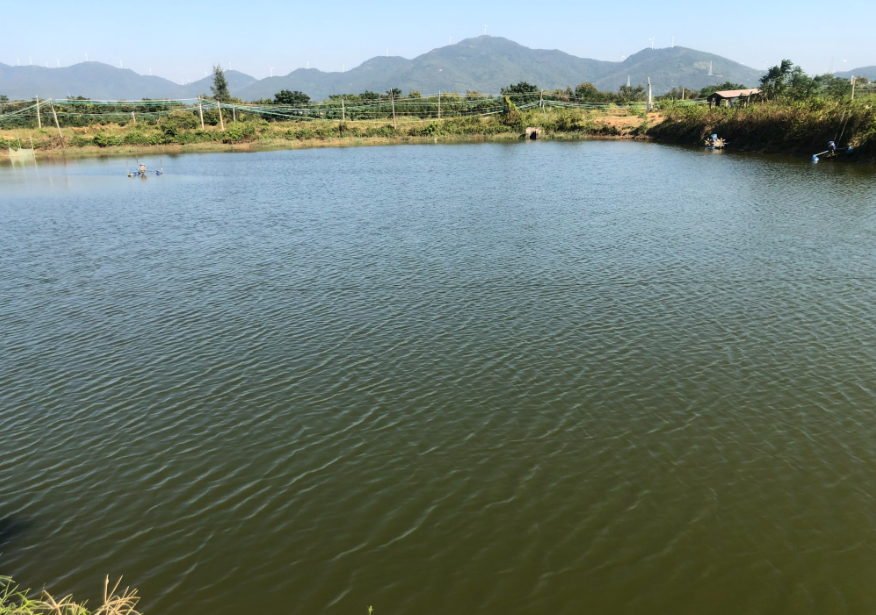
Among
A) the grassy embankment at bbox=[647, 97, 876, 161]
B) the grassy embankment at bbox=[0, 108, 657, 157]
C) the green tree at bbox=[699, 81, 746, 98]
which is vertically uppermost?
the green tree at bbox=[699, 81, 746, 98]

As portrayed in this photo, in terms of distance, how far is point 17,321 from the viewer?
61.0 ft

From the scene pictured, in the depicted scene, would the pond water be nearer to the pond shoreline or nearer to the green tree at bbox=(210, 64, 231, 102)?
the pond shoreline

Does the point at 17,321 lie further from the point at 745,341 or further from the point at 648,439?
the point at 745,341

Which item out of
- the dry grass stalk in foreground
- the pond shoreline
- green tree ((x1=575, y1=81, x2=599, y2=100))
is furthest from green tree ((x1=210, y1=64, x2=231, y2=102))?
the dry grass stalk in foreground

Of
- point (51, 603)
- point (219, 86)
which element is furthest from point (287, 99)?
point (51, 603)

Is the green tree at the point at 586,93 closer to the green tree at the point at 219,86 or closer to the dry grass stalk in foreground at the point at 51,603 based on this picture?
the green tree at the point at 219,86

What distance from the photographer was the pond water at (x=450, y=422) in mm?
8586

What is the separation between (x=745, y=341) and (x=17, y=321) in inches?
913

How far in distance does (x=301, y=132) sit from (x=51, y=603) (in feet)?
331

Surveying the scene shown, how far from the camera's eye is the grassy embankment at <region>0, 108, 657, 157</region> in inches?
3430

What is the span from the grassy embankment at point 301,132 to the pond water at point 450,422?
7136cm

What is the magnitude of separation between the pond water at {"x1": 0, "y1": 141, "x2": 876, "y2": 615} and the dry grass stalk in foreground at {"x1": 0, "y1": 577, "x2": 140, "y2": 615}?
0.93 ft

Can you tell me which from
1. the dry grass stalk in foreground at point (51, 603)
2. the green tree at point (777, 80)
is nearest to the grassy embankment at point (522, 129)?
the green tree at point (777, 80)

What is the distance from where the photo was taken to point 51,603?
25.6 ft
